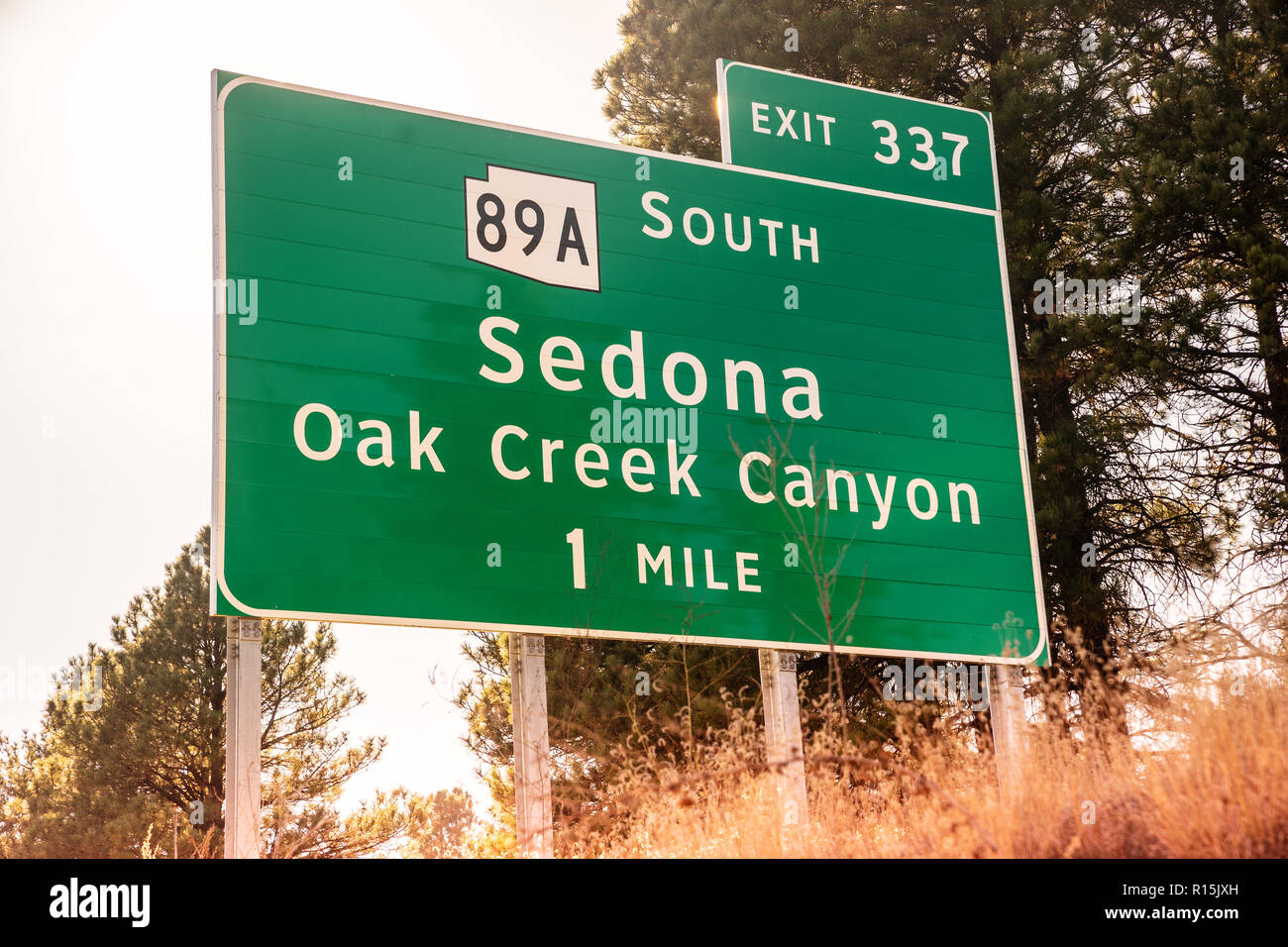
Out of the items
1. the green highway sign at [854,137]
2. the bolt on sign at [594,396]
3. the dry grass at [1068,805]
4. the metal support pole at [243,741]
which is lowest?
the dry grass at [1068,805]

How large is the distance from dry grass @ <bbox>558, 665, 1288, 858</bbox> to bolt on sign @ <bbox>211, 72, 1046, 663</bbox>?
5.72ft

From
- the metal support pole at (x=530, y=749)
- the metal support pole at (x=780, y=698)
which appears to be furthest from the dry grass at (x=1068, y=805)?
the metal support pole at (x=780, y=698)

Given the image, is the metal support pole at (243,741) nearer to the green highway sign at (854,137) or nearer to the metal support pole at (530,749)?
the metal support pole at (530,749)

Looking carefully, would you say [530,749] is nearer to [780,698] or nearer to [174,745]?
[780,698]

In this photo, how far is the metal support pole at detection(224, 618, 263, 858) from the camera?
22.6ft

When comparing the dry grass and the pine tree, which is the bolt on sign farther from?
the pine tree

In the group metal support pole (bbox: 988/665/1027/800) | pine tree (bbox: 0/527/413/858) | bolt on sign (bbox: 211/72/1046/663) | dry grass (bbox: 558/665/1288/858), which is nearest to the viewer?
dry grass (bbox: 558/665/1288/858)

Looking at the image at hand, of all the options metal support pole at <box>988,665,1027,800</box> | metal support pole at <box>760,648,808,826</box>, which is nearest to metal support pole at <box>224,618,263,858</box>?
metal support pole at <box>760,648,808,826</box>

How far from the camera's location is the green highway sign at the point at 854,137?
380 inches

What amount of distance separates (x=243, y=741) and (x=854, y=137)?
229 inches

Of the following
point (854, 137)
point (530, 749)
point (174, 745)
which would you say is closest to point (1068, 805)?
point (530, 749)

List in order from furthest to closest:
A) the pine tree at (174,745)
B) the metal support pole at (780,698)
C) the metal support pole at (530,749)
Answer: the pine tree at (174,745) < the metal support pole at (780,698) < the metal support pole at (530,749)

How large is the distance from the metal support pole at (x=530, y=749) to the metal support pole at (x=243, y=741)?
1.34 meters
